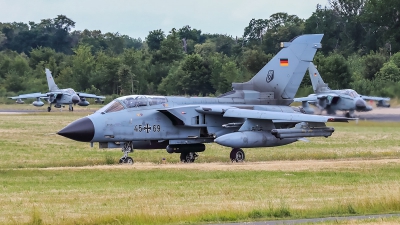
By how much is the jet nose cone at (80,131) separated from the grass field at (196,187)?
1108 millimetres

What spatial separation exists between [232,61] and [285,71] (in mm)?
35865

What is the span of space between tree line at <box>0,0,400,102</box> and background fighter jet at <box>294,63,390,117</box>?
0.55 metres

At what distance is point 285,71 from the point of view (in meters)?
26.9

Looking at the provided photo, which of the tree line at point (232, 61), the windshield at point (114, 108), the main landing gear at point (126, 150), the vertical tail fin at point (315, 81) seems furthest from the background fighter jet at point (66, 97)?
the windshield at point (114, 108)

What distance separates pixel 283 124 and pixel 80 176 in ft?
26.8

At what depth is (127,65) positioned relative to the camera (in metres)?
70.5

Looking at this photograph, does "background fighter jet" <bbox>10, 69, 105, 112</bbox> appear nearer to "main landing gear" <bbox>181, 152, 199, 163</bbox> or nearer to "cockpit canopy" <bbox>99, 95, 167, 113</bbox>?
"main landing gear" <bbox>181, 152, 199, 163</bbox>

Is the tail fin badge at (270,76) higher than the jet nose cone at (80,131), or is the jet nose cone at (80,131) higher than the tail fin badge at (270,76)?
the tail fin badge at (270,76)

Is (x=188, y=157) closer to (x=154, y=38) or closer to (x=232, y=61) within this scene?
(x=232, y=61)

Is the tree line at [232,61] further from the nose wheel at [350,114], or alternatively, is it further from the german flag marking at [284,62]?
the german flag marking at [284,62]

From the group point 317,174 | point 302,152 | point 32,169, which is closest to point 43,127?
point 302,152

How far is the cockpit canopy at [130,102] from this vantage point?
24406 mm

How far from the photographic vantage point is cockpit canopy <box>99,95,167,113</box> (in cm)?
2441

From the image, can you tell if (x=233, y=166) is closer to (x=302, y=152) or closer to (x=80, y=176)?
(x=80, y=176)
